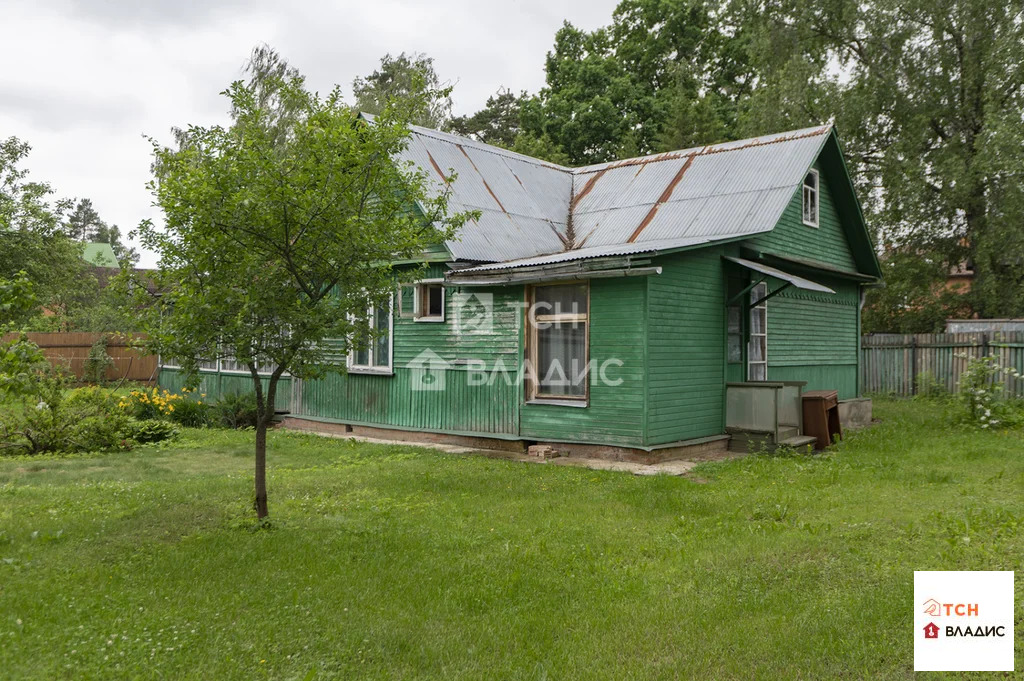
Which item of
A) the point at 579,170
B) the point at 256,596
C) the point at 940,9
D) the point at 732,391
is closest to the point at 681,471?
the point at 732,391

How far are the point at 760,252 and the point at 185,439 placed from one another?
36.4 ft

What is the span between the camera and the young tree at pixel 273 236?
23.9 feet

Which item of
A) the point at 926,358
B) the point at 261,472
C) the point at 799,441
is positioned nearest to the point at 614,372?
the point at 799,441

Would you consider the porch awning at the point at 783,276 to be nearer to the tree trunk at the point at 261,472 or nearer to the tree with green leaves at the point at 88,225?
the tree trunk at the point at 261,472

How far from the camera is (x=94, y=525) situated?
787cm

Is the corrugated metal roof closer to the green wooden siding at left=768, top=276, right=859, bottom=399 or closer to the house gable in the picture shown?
the house gable

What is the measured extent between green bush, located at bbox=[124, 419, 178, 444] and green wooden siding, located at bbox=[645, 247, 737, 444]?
30.0 feet

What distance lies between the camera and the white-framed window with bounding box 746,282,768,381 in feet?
47.9

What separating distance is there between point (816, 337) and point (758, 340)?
3018mm

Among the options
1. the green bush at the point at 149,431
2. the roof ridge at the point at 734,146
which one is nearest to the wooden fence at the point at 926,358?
the roof ridge at the point at 734,146

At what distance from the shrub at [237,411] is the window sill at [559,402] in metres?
6.99

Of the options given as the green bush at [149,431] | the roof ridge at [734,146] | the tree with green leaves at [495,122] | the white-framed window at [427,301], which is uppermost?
the tree with green leaves at [495,122]

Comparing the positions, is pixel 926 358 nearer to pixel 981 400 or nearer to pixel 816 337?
pixel 816 337

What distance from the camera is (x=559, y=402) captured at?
12.6 m
